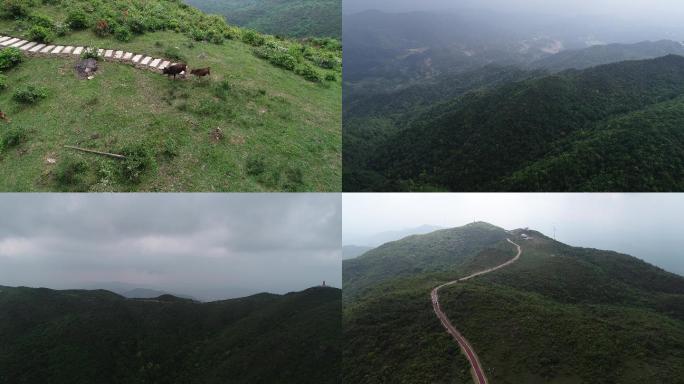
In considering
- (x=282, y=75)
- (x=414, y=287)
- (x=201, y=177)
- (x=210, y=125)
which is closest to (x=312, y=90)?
(x=282, y=75)

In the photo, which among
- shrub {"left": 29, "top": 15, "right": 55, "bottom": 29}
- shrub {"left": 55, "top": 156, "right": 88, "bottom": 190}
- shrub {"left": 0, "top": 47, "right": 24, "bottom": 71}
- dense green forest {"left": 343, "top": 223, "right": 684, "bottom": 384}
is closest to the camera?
shrub {"left": 55, "top": 156, "right": 88, "bottom": 190}

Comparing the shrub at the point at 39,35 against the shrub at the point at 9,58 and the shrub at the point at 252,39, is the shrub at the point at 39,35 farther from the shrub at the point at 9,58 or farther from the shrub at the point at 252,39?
the shrub at the point at 252,39

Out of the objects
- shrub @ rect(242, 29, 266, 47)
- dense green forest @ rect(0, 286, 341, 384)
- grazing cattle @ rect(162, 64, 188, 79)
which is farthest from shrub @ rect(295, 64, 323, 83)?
dense green forest @ rect(0, 286, 341, 384)

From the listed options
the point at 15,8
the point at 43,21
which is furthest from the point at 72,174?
the point at 15,8

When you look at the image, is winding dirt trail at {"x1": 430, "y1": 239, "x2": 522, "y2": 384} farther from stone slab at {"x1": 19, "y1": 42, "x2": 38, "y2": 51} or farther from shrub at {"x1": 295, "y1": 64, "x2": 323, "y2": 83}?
stone slab at {"x1": 19, "y1": 42, "x2": 38, "y2": 51}

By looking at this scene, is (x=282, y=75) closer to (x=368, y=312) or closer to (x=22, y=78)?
(x=22, y=78)

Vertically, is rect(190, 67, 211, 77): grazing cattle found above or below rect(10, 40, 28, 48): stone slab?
below

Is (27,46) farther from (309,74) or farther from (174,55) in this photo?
(309,74)
